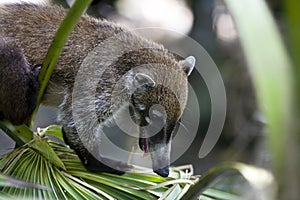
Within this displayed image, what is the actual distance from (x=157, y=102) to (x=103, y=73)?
15.2 inches

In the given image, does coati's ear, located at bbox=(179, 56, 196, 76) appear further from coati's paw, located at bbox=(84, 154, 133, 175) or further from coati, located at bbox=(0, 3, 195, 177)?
coati's paw, located at bbox=(84, 154, 133, 175)

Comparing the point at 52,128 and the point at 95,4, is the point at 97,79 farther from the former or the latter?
the point at 95,4

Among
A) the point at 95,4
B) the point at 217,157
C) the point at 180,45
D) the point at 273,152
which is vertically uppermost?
the point at 95,4

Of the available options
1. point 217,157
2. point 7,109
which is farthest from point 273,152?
point 217,157

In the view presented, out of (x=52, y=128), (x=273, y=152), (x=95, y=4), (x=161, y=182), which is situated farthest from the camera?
(x=95, y=4)

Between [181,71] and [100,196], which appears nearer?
[100,196]

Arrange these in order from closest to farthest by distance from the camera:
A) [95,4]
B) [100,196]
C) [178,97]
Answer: [100,196]
[178,97]
[95,4]

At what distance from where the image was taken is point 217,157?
6.07m

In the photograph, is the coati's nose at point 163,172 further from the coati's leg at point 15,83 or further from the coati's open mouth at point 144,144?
the coati's leg at point 15,83

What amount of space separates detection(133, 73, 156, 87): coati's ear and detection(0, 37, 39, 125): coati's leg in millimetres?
672

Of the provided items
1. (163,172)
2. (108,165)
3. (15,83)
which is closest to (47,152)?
Answer: (163,172)

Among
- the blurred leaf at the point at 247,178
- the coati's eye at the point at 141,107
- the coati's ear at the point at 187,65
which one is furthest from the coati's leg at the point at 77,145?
the blurred leaf at the point at 247,178

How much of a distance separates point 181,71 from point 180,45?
291 centimetres

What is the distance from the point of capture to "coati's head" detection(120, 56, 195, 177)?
11.3 ft
